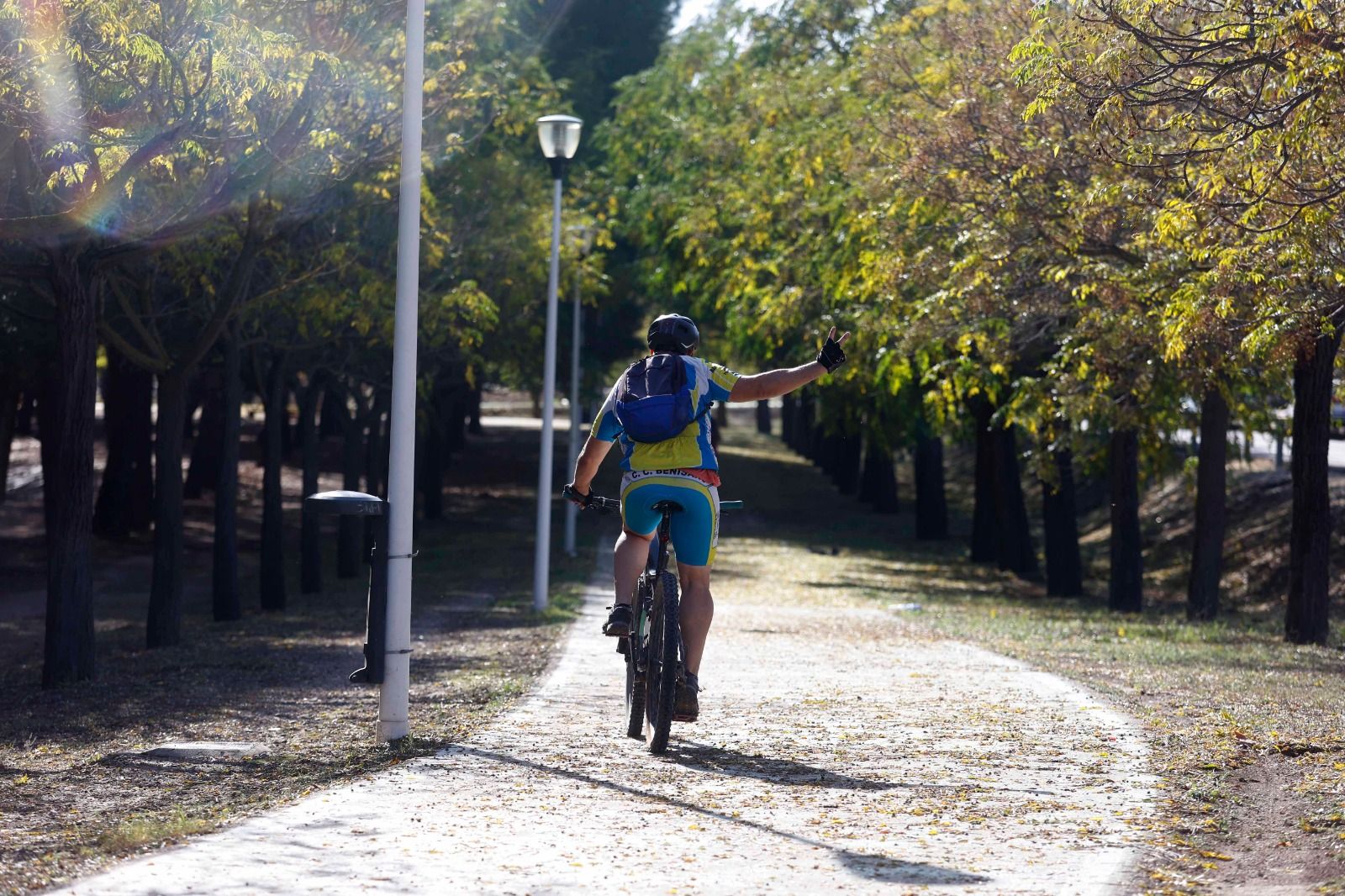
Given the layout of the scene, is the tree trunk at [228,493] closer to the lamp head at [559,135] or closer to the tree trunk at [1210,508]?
the lamp head at [559,135]

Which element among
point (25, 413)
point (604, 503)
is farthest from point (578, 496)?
point (25, 413)

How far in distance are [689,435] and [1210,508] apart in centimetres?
1237

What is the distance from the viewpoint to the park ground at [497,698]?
6.15 m

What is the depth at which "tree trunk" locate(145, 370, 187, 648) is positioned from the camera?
55.1ft

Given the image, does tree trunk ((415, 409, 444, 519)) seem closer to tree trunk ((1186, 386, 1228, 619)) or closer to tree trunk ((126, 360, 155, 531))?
tree trunk ((126, 360, 155, 531))

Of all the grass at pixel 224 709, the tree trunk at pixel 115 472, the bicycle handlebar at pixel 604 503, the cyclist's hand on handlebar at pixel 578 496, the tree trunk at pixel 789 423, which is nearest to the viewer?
the grass at pixel 224 709

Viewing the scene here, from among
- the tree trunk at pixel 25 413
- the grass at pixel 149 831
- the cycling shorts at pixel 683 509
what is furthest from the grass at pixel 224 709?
the tree trunk at pixel 25 413

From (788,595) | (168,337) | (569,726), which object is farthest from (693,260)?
(569,726)

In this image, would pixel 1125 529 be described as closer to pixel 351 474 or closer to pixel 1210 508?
pixel 1210 508

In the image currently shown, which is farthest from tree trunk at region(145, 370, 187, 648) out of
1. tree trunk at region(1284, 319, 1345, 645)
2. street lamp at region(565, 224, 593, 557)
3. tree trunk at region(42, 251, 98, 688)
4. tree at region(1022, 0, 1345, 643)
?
tree trunk at region(1284, 319, 1345, 645)

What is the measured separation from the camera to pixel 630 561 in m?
7.83

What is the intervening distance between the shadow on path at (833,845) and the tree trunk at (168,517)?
10059mm

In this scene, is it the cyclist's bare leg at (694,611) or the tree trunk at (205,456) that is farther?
the tree trunk at (205,456)

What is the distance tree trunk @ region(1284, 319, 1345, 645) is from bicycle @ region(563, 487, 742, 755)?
29.3ft
